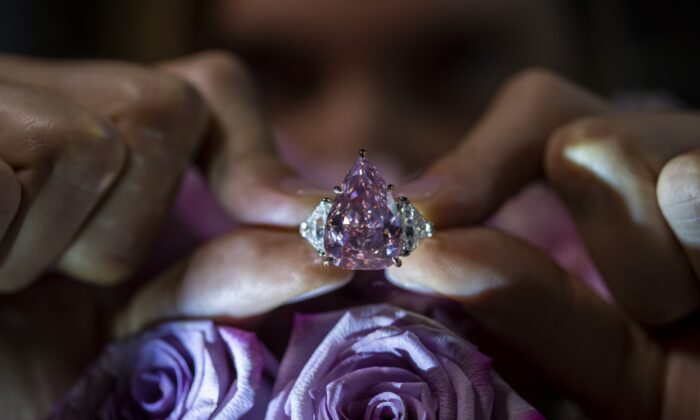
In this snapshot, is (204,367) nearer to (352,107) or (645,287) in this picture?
(645,287)

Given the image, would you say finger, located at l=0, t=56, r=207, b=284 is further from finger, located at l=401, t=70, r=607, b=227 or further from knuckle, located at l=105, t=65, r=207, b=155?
finger, located at l=401, t=70, r=607, b=227

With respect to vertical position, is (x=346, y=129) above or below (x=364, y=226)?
below

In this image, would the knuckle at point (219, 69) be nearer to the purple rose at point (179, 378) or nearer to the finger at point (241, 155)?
the finger at point (241, 155)

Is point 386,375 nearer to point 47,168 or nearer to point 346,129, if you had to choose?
point 47,168

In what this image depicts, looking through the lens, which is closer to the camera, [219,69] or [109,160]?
[109,160]

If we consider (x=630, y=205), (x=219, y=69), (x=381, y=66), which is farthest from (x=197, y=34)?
(x=630, y=205)

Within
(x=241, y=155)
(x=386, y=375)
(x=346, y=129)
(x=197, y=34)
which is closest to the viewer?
(x=386, y=375)

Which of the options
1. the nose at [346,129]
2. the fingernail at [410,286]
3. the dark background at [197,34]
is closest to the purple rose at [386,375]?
the fingernail at [410,286]

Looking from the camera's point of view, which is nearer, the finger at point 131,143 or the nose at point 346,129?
the finger at point 131,143
